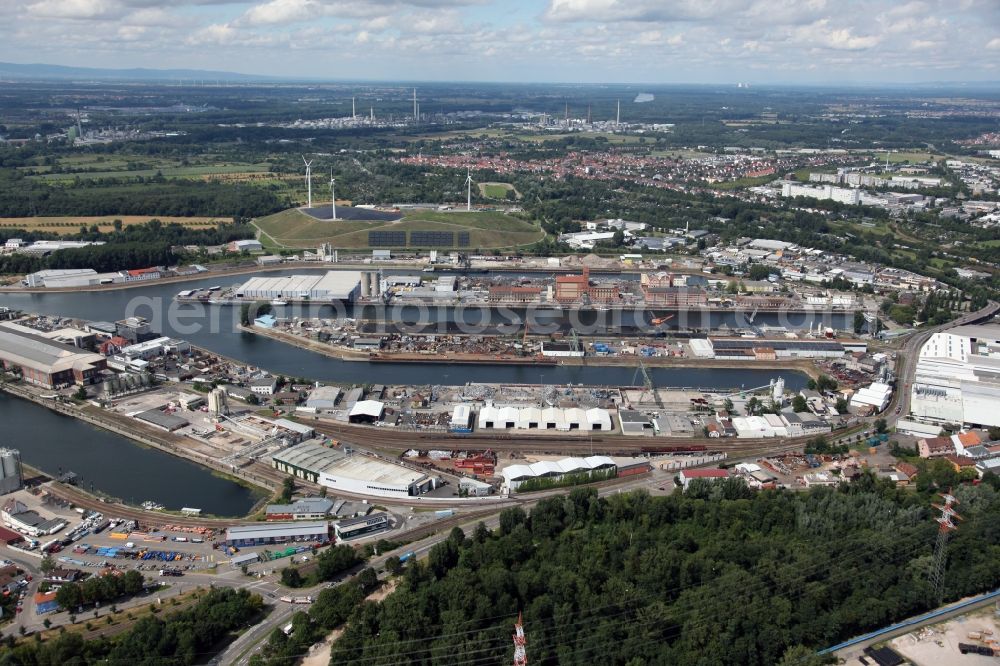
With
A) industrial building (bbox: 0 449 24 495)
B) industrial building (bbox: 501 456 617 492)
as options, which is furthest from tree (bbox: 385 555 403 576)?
industrial building (bbox: 0 449 24 495)

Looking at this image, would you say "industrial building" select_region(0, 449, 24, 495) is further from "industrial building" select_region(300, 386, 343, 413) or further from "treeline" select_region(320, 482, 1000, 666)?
"treeline" select_region(320, 482, 1000, 666)

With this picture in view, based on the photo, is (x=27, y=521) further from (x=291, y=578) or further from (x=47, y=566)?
(x=291, y=578)

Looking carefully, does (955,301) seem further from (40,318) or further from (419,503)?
(40,318)

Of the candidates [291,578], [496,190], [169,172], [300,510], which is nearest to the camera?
[291,578]

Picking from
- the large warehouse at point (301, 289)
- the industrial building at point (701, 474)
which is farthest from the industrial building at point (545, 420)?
the large warehouse at point (301, 289)

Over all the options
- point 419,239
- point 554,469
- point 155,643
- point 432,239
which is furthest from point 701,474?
point 419,239

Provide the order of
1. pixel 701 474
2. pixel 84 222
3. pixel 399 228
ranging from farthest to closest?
pixel 84 222 → pixel 399 228 → pixel 701 474
